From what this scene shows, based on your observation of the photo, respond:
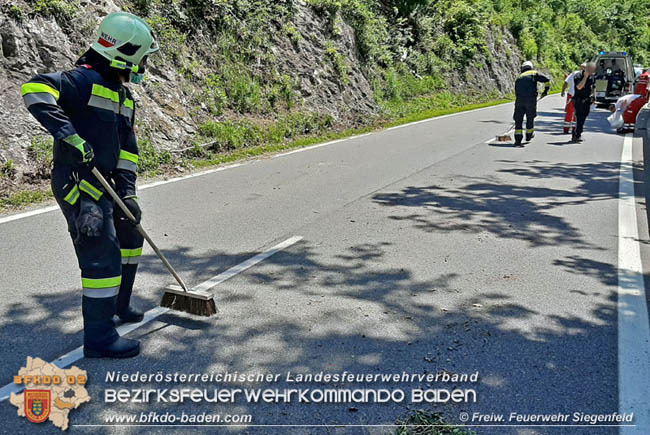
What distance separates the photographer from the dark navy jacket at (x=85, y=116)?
333cm

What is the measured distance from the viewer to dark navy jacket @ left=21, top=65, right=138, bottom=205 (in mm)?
3330

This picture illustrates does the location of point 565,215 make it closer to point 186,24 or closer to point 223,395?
point 223,395

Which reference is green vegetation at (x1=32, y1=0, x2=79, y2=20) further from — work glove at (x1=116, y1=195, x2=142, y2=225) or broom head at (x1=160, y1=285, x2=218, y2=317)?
broom head at (x1=160, y1=285, x2=218, y2=317)

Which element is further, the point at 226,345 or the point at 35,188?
the point at 35,188

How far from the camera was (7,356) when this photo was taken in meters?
3.72

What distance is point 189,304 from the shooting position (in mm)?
4309

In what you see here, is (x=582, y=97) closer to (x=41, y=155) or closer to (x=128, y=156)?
(x=41, y=155)

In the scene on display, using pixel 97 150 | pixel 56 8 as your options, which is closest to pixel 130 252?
pixel 97 150

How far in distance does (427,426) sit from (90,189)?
241 centimetres

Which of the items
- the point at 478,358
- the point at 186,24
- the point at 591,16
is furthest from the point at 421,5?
the point at 591,16

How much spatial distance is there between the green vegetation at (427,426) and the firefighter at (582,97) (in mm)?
12907

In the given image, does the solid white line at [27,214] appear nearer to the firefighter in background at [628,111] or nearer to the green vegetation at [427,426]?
the green vegetation at [427,426]

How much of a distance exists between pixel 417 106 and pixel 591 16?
4578 cm

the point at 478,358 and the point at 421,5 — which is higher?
the point at 421,5
